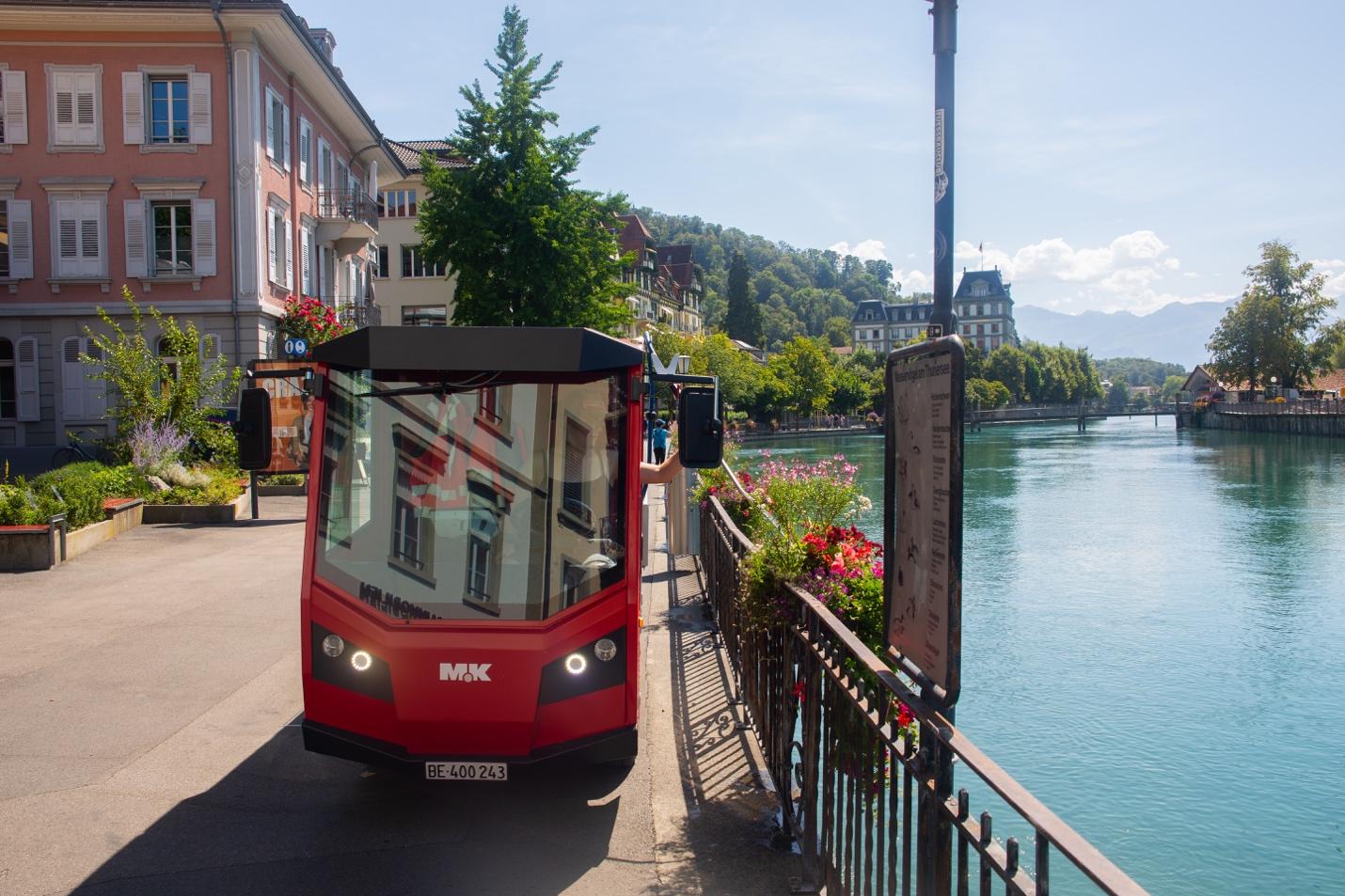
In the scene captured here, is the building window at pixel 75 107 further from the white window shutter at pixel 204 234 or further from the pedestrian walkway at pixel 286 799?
the pedestrian walkway at pixel 286 799

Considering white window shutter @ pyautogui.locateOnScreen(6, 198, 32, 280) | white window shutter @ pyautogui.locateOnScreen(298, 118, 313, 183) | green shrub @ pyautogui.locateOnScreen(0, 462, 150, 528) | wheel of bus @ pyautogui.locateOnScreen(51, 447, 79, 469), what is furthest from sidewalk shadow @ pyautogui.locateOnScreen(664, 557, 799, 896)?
white window shutter @ pyautogui.locateOnScreen(298, 118, 313, 183)

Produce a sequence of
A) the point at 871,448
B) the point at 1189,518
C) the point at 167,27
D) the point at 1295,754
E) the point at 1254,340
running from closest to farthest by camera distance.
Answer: the point at 1295,754 → the point at 167,27 → the point at 1189,518 → the point at 871,448 → the point at 1254,340

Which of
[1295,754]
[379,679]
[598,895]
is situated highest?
[379,679]

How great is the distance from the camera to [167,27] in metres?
30.2

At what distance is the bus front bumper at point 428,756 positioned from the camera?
6.22 metres

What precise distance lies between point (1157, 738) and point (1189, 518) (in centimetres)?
2424

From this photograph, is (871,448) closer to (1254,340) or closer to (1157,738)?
(1254,340)

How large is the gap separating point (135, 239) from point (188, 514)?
13456 millimetres

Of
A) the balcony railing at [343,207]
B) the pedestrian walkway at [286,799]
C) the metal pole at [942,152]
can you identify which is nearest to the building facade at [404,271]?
the balcony railing at [343,207]

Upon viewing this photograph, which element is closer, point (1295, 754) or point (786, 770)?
point (786, 770)

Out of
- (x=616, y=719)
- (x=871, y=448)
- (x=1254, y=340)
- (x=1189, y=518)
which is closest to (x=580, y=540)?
(x=616, y=719)

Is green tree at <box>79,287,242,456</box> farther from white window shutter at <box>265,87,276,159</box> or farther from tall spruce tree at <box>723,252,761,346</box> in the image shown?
tall spruce tree at <box>723,252,761,346</box>

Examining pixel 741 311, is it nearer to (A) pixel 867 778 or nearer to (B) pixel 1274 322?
(B) pixel 1274 322

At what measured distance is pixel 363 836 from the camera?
6.29 metres
